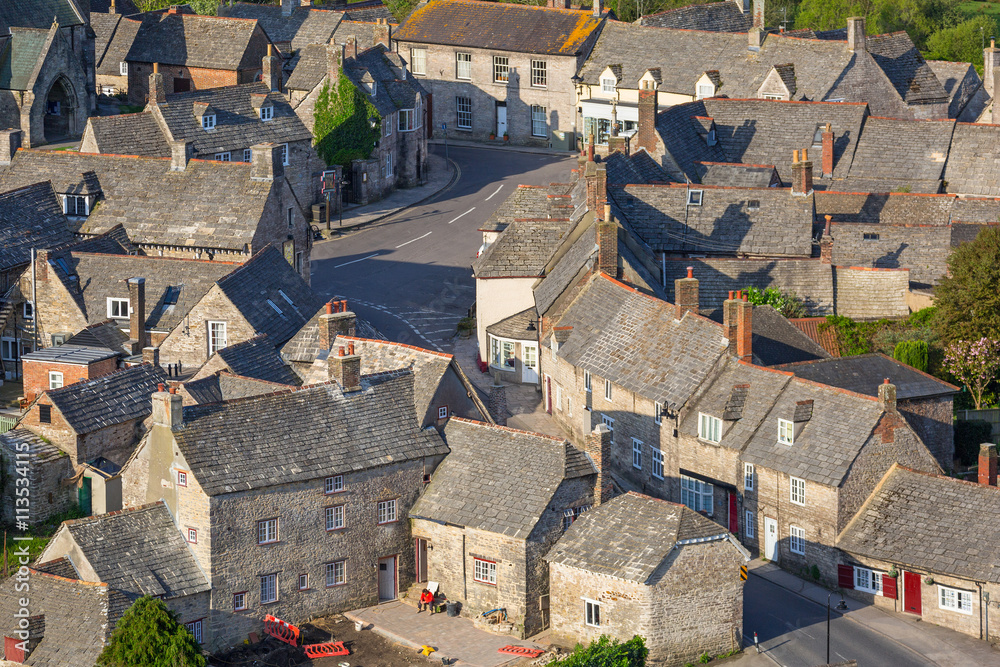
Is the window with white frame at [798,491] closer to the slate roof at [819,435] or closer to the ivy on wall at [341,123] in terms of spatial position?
the slate roof at [819,435]

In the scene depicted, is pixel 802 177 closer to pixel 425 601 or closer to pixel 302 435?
pixel 425 601

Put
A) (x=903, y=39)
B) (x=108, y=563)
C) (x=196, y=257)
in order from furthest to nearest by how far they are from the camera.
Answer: (x=903, y=39), (x=196, y=257), (x=108, y=563)

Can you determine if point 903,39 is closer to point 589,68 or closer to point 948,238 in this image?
point 589,68

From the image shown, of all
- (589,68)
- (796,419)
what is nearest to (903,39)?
Result: (589,68)

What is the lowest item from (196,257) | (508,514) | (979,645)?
(979,645)

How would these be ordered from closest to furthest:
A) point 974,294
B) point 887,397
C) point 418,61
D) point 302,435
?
point 302,435 < point 887,397 < point 974,294 < point 418,61

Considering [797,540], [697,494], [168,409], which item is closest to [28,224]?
[168,409]
